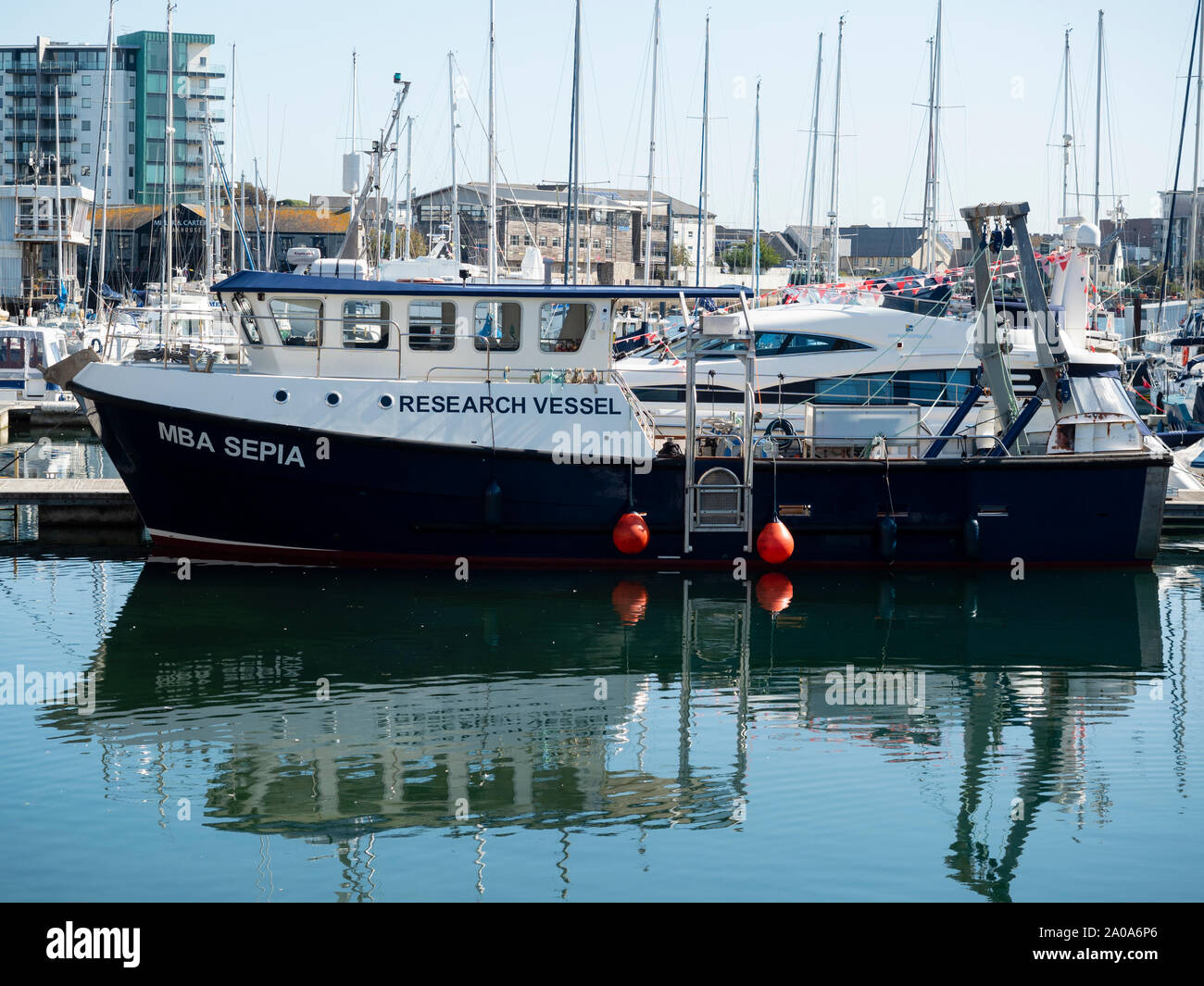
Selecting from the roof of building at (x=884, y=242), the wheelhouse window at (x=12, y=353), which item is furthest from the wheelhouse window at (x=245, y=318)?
the roof of building at (x=884, y=242)

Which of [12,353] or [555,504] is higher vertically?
[12,353]

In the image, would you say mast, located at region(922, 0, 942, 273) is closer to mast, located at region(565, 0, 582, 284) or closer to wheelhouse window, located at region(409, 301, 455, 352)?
mast, located at region(565, 0, 582, 284)

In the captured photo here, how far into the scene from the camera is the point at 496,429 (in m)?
14.9

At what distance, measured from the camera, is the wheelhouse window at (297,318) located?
50.1 feet

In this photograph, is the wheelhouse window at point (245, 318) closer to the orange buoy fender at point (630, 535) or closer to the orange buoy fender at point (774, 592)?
the orange buoy fender at point (630, 535)

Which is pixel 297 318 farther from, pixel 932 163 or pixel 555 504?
pixel 932 163

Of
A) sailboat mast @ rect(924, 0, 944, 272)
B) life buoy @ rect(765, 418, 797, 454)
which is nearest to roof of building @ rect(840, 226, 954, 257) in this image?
sailboat mast @ rect(924, 0, 944, 272)

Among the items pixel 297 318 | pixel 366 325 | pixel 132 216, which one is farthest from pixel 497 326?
pixel 132 216

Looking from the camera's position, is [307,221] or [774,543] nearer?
[774,543]

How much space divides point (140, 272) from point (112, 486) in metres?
57.8

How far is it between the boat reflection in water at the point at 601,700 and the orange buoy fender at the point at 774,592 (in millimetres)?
Answer: 49

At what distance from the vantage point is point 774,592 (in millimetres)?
15305

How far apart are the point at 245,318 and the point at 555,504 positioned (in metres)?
4.15

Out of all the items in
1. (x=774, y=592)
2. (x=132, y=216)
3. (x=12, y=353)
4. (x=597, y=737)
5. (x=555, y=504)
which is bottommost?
(x=597, y=737)
